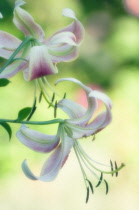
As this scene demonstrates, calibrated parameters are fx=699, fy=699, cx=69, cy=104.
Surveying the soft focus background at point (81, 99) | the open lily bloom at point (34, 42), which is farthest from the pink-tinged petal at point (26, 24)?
the soft focus background at point (81, 99)

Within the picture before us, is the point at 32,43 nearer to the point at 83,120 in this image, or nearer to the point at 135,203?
the point at 83,120

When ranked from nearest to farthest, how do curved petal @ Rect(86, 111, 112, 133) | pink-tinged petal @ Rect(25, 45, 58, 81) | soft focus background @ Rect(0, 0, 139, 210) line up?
pink-tinged petal @ Rect(25, 45, 58, 81) < curved petal @ Rect(86, 111, 112, 133) < soft focus background @ Rect(0, 0, 139, 210)

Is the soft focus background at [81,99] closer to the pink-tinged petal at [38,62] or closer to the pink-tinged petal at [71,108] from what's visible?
A: the pink-tinged petal at [71,108]

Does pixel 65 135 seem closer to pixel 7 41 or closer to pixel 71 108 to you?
pixel 71 108

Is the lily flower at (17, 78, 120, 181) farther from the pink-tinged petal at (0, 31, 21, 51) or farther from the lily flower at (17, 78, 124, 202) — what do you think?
the pink-tinged petal at (0, 31, 21, 51)

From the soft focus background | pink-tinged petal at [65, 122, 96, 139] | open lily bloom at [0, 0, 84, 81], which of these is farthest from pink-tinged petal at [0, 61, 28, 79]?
the soft focus background

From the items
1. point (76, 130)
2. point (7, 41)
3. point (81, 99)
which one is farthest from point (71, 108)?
point (81, 99)
